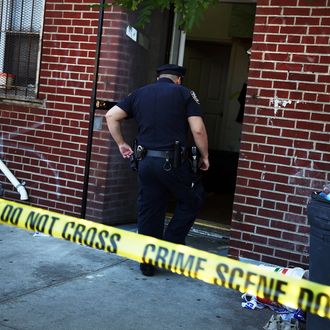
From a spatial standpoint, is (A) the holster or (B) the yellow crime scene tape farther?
(A) the holster

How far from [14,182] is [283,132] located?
3269 mm

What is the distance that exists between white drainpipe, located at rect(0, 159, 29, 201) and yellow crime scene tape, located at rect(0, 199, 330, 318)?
3.23 meters

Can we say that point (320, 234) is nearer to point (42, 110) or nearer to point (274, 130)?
point (274, 130)

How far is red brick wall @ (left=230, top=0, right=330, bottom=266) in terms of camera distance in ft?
15.4

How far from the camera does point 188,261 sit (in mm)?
2514

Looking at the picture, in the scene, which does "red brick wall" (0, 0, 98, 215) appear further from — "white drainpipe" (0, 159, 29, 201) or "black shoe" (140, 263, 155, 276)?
"black shoe" (140, 263, 155, 276)

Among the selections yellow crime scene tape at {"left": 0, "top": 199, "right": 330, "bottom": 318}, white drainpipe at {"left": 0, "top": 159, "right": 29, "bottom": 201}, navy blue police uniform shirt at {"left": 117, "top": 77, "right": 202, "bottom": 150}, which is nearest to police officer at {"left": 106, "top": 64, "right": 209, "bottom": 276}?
navy blue police uniform shirt at {"left": 117, "top": 77, "right": 202, "bottom": 150}

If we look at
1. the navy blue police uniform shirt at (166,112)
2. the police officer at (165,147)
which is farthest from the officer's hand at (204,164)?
the navy blue police uniform shirt at (166,112)

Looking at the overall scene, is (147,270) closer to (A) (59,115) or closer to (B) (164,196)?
(B) (164,196)

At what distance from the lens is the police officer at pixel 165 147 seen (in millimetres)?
4469

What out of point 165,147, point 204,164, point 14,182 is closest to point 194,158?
point 204,164

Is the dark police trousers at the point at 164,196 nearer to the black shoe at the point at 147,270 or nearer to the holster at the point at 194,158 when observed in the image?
the holster at the point at 194,158

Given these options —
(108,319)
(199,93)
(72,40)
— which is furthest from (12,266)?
(199,93)

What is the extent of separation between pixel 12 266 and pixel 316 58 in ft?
10.8
